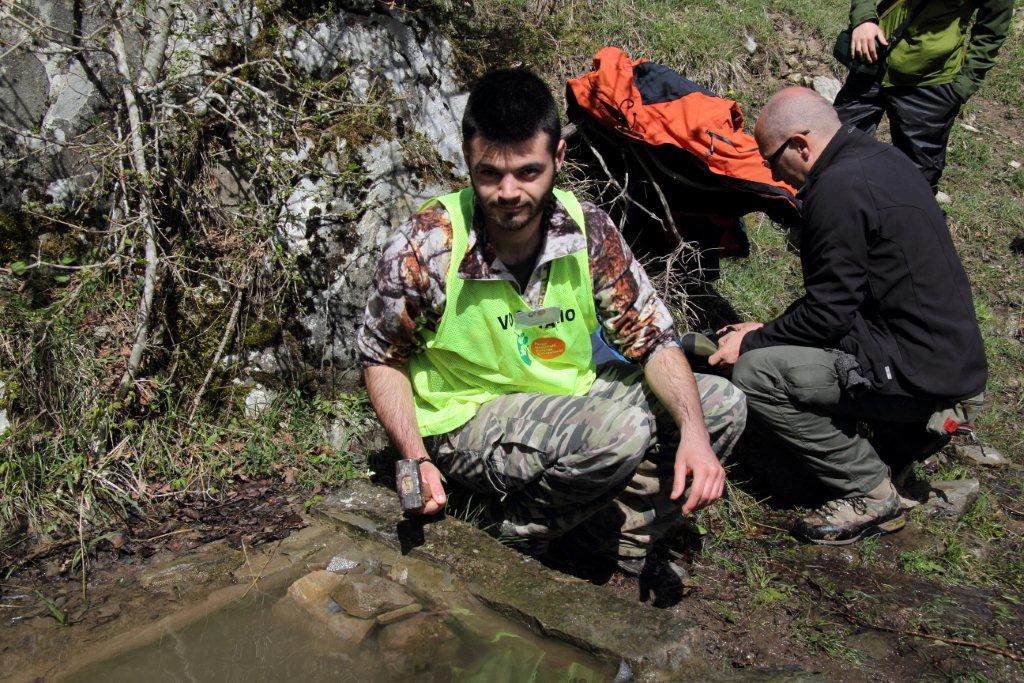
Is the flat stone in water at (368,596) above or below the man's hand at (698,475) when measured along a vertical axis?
below

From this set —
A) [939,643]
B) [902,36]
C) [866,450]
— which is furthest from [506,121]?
[902,36]

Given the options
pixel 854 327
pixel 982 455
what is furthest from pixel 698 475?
pixel 982 455

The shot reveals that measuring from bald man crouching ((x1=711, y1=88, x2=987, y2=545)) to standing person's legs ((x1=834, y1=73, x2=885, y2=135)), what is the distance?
5.22 feet

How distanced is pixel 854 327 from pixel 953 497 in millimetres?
1171

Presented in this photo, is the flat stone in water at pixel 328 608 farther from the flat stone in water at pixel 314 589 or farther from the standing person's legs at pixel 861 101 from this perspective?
the standing person's legs at pixel 861 101

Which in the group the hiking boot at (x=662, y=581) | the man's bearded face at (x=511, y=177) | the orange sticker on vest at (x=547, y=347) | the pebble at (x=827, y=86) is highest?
the pebble at (x=827, y=86)

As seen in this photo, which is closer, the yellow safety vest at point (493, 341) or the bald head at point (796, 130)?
the yellow safety vest at point (493, 341)

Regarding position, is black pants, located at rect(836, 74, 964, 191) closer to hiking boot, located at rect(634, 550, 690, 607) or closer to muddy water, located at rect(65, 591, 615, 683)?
hiking boot, located at rect(634, 550, 690, 607)

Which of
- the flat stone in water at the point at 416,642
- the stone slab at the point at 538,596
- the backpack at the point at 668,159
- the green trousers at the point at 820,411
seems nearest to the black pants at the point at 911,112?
the backpack at the point at 668,159

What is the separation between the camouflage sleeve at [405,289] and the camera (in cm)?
309

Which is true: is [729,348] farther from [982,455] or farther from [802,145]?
[982,455]

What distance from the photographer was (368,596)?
2943mm

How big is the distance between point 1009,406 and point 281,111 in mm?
4674

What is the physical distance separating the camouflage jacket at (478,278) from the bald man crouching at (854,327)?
840 mm
